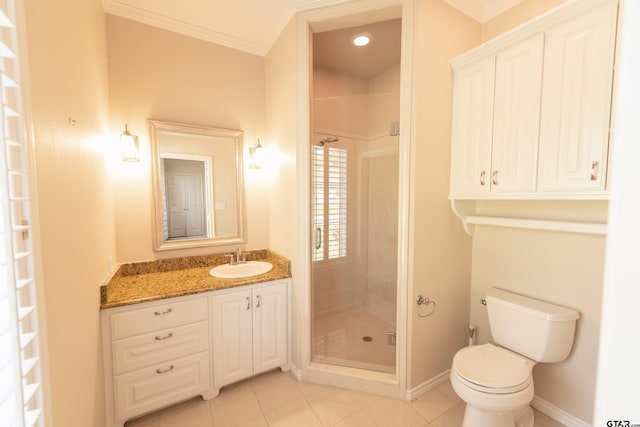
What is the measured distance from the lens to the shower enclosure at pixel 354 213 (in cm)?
231

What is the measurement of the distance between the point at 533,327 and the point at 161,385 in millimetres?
2387

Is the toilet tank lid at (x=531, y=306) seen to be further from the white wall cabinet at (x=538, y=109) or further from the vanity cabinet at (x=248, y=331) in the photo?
the vanity cabinet at (x=248, y=331)

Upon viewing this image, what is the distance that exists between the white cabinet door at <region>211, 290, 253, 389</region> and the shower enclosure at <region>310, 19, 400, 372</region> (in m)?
0.53

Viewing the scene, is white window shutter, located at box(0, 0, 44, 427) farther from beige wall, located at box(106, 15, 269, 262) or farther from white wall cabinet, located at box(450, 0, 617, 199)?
white wall cabinet, located at box(450, 0, 617, 199)

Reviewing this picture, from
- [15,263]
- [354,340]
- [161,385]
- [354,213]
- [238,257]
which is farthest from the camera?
[354,213]

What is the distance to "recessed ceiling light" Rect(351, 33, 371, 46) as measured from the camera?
2270 millimetres

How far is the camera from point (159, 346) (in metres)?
1.69

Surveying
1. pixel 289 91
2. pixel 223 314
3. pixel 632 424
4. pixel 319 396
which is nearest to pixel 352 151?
pixel 289 91

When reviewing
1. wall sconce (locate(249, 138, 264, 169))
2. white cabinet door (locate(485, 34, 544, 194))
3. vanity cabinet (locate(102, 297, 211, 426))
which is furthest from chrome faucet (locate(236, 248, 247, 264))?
white cabinet door (locate(485, 34, 544, 194))

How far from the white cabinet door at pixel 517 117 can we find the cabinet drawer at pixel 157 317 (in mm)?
2162

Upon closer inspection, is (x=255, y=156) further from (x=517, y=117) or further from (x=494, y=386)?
(x=494, y=386)

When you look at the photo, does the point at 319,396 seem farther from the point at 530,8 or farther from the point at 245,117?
the point at 530,8

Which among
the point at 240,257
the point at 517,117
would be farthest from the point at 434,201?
the point at 240,257

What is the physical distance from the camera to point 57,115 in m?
1.01
